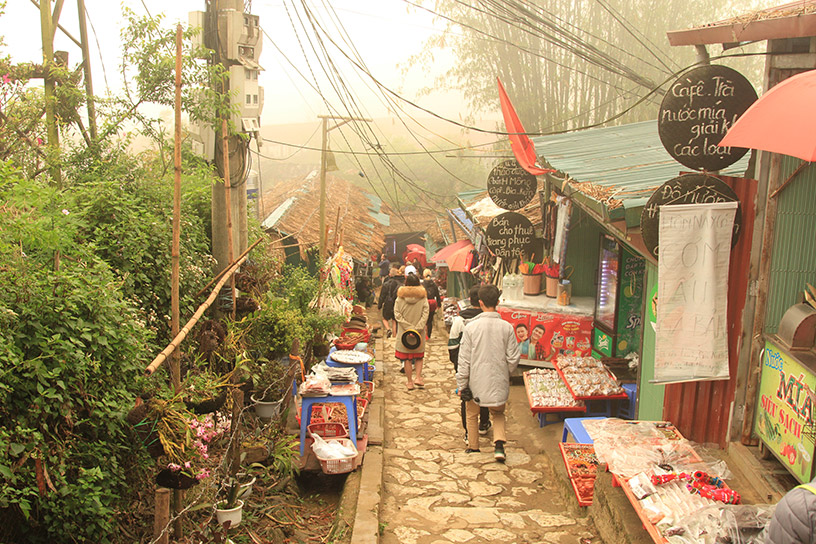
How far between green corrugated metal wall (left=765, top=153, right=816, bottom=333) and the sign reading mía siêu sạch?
0.39 meters

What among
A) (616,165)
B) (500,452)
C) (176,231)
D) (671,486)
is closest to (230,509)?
(176,231)

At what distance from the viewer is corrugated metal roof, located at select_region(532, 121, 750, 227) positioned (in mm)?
7000

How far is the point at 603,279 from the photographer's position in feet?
35.1

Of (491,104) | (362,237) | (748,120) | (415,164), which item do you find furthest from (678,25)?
(748,120)

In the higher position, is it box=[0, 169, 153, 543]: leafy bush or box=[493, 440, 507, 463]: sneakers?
box=[0, 169, 153, 543]: leafy bush

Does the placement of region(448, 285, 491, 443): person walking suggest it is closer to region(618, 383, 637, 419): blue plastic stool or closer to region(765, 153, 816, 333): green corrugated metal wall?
region(618, 383, 637, 419): blue plastic stool

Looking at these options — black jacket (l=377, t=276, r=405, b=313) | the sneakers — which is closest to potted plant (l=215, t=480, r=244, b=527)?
the sneakers

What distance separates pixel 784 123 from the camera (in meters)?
3.71

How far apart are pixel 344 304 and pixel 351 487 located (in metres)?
5.46

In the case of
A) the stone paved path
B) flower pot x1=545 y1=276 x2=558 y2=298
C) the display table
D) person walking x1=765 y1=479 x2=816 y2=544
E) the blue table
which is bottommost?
the stone paved path

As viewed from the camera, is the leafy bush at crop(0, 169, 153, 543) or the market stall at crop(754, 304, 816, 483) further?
the market stall at crop(754, 304, 816, 483)

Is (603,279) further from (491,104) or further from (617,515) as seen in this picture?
(491,104)

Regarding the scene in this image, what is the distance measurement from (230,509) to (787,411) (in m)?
4.42

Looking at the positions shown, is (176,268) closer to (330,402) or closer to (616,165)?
(330,402)
